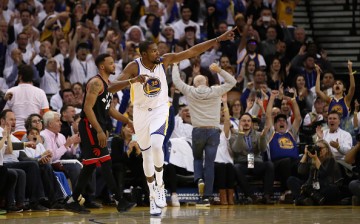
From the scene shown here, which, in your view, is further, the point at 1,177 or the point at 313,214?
the point at 1,177

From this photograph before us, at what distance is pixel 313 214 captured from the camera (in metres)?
12.4

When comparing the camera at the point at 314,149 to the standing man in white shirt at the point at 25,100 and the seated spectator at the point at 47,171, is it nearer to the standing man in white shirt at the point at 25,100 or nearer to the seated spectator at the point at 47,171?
the seated spectator at the point at 47,171

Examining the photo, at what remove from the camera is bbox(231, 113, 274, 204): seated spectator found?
52.8ft

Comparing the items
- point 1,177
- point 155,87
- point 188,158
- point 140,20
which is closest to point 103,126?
point 155,87

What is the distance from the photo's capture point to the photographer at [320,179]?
50.5 feet

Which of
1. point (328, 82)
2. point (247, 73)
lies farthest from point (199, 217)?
point (247, 73)

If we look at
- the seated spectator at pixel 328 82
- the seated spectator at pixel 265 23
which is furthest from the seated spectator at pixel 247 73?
the seated spectator at pixel 265 23

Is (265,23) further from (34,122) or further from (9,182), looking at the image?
(9,182)

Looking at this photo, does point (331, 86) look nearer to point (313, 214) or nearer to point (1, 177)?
point (313, 214)

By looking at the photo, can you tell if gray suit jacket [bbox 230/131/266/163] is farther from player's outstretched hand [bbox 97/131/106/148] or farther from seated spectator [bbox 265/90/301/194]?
player's outstretched hand [bbox 97/131/106/148]

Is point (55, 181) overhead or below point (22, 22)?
below

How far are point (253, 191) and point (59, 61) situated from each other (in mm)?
5631

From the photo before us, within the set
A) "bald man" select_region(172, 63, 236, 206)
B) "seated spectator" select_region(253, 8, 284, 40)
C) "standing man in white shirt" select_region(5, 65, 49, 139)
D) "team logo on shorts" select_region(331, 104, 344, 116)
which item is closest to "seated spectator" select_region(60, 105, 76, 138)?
"standing man in white shirt" select_region(5, 65, 49, 139)

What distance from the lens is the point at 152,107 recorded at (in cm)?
1209
